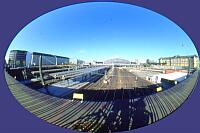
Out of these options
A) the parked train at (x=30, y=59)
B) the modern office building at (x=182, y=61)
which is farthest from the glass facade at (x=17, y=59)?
the modern office building at (x=182, y=61)

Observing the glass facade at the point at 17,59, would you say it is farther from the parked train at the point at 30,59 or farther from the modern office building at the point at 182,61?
the modern office building at the point at 182,61

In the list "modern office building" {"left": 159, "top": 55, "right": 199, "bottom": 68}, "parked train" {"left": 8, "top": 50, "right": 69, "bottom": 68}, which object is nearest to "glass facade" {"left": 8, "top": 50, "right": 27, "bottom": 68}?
"parked train" {"left": 8, "top": 50, "right": 69, "bottom": 68}

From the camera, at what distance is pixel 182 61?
3.46 m

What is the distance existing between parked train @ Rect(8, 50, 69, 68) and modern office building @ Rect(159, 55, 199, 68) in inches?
54.8

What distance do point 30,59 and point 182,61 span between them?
2221mm

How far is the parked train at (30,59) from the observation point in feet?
10.1

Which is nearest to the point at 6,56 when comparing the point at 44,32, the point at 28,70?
the point at 28,70

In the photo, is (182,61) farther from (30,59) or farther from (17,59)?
(17,59)

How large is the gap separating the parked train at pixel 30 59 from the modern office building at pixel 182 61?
1392 mm

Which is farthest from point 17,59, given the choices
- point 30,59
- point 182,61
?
point 182,61

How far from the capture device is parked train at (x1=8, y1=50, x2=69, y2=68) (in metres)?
3.09

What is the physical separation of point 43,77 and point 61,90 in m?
0.31

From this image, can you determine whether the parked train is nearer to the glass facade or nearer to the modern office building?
the glass facade

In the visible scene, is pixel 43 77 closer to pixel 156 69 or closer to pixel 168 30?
pixel 156 69
